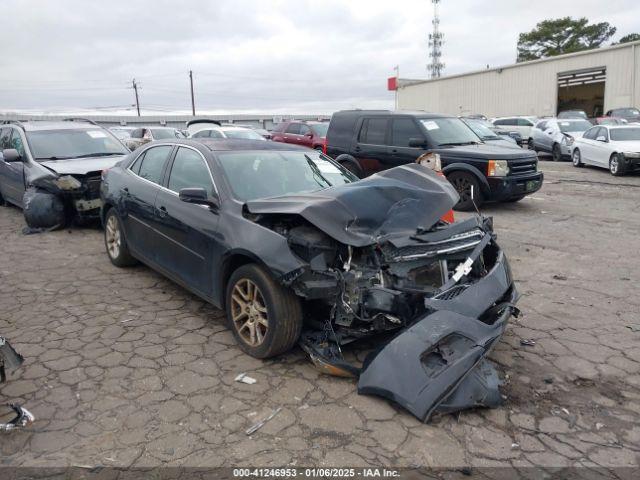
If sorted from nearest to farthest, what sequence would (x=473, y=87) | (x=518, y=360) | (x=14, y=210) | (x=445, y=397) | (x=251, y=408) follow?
(x=445, y=397), (x=251, y=408), (x=518, y=360), (x=14, y=210), (x=473, y=87)

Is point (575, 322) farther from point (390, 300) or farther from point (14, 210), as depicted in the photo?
point (14, 210)

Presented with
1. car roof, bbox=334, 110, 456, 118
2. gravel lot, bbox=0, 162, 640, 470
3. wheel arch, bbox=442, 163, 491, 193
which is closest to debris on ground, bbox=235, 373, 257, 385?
gravel lot, bbox=0, 162, 640, 470

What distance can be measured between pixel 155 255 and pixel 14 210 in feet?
22.4

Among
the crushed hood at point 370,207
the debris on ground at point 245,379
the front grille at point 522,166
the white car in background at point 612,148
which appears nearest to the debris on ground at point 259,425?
the debris on ground at point 245,379

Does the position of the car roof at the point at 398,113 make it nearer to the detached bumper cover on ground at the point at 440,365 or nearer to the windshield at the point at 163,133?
the detached bumper cover on ground at the point at 440,365

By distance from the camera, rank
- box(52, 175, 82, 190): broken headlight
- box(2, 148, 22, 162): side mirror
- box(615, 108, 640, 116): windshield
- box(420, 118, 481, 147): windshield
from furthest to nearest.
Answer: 1. box(615, 108, 640, 116): windshield
2. box(420, 118, 481, 147): windshield
3. box(2, 148, 22, 162): side mirror
4. box(52, 175, 82, 190): broken headlight

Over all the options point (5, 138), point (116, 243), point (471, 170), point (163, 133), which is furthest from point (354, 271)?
point (163, 133)

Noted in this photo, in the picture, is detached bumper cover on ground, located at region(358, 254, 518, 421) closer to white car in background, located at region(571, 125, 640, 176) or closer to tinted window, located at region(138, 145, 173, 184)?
tinted window, located at region(138, 145, 173, 184)

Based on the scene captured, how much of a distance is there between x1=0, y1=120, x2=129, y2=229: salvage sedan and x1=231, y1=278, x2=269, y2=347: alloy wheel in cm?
503

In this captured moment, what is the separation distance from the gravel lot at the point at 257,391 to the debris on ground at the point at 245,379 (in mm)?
50

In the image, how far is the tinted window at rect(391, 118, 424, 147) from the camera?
32.9ft

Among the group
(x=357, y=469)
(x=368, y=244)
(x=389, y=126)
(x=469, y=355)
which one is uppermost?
(x=389, y=126)

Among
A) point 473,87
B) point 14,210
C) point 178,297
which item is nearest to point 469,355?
point 178,297

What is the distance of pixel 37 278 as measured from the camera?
597 centimetres
